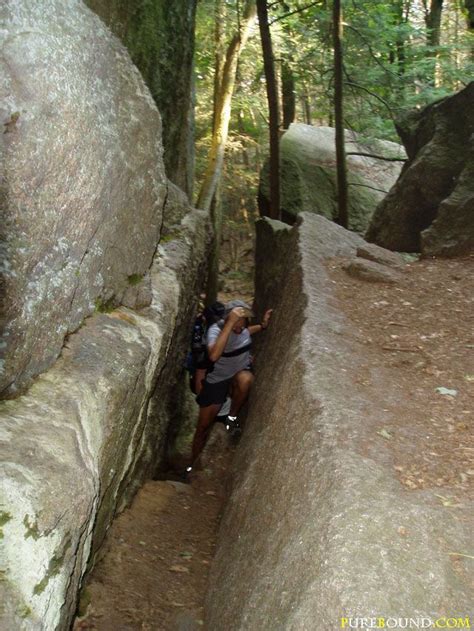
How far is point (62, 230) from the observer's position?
139 inches

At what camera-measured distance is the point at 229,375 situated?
23.2 ft

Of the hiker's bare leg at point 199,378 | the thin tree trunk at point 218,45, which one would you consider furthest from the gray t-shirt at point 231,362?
the thin tree trunk at point 218,45

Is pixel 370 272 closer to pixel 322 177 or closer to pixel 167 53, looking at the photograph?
pixel 167 53

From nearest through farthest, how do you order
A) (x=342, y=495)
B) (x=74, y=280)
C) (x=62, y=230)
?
(x=342, y=495) → (x=62, y=230) → (x=74, y=280)

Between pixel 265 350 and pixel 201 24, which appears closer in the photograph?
pixel 265 350

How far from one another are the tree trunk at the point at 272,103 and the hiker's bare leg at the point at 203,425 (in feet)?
16.8

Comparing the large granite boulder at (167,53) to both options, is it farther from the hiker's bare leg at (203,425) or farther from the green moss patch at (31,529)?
the green moss patch at (31,529)

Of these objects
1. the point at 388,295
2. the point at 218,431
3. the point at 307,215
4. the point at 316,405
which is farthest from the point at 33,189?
the point at 307,215

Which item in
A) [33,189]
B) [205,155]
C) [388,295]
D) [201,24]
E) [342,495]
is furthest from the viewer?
[205,155]

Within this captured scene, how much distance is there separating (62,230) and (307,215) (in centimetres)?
504

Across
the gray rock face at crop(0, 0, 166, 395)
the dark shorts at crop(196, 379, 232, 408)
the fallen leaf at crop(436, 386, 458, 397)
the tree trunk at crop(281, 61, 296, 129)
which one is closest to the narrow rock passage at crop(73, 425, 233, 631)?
the dark shorts at crop(196, 379, 232, 408)

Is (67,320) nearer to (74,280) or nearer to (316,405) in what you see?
(74,280)

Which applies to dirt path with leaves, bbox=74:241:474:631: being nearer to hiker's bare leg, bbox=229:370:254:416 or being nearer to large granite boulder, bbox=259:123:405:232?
hiker's bare leg, bbox=229:370:254:416

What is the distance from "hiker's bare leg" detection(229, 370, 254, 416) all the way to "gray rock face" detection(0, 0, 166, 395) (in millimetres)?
2751
